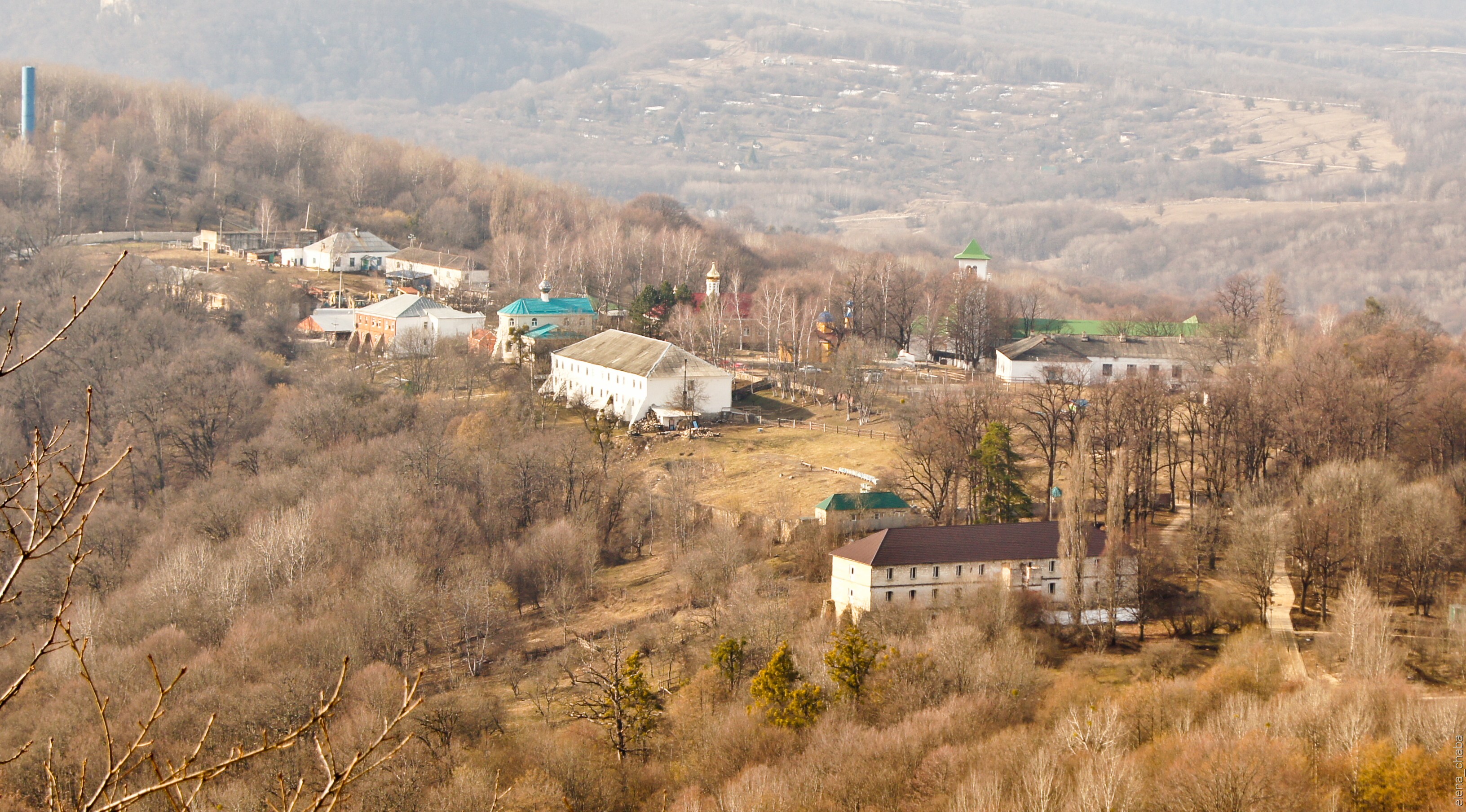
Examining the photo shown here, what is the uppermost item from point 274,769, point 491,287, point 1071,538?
point 491,287

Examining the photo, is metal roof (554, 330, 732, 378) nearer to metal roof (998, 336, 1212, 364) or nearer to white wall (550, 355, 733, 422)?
white wall (550, 355, 733, 422)

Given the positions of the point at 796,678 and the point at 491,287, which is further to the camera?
the point at 491,287

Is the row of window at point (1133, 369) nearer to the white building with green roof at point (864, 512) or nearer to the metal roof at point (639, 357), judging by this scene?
the metal roof at point (639, 357)

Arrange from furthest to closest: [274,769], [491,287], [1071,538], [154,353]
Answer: [491,287], [154,353], [1071,538], [274,769]

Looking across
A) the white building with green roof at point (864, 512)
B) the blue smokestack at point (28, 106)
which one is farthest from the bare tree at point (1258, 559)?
the blue smokestack at point (28, 106)

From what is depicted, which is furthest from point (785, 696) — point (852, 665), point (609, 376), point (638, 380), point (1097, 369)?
point (1097, 369)

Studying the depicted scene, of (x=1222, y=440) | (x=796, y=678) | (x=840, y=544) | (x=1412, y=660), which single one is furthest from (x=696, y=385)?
(x=1412, y=660)

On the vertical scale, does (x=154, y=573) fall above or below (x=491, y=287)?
below

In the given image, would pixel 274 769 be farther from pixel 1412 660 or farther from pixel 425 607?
pixel 1412 660

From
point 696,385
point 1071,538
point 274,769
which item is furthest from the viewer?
point 696,385
